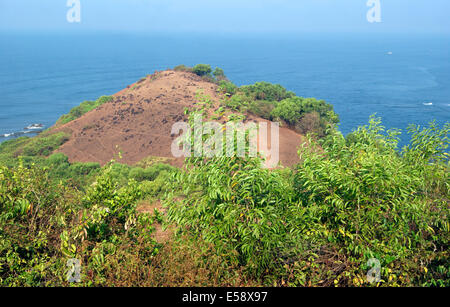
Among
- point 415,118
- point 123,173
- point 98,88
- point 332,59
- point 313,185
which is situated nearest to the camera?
point 313,185

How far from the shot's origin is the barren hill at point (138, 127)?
29500 mm

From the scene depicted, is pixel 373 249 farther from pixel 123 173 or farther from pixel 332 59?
pixel 332 59

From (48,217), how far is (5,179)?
3.24 ft

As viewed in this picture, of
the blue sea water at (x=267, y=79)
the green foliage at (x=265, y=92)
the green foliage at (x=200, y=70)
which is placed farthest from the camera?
the blue sea water at (x=267, y=79)

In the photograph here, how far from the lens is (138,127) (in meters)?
33.2

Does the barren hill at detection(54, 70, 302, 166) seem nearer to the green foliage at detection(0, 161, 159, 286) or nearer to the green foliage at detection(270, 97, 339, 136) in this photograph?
the green foliage at detection(270, 97, 339, 136)

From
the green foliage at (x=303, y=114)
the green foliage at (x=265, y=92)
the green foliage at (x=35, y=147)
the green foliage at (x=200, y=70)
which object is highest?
the green foliage at (x=200, y=70)

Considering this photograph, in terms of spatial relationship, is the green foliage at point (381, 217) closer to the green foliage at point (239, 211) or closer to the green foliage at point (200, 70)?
the green foliage at point (239, 211)

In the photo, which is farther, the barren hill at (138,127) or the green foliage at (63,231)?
the barren hill at (138,127)

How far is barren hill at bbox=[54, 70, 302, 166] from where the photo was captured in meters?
29.5

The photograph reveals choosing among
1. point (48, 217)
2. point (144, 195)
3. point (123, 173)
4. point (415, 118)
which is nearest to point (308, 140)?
point (48, 217)

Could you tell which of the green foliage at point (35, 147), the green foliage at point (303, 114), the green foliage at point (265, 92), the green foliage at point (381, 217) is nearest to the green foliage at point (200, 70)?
the green foliage at point (265, 92)

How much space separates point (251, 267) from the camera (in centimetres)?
545

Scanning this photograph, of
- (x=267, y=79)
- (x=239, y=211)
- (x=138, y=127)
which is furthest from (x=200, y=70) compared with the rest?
(x=267, y=79)
